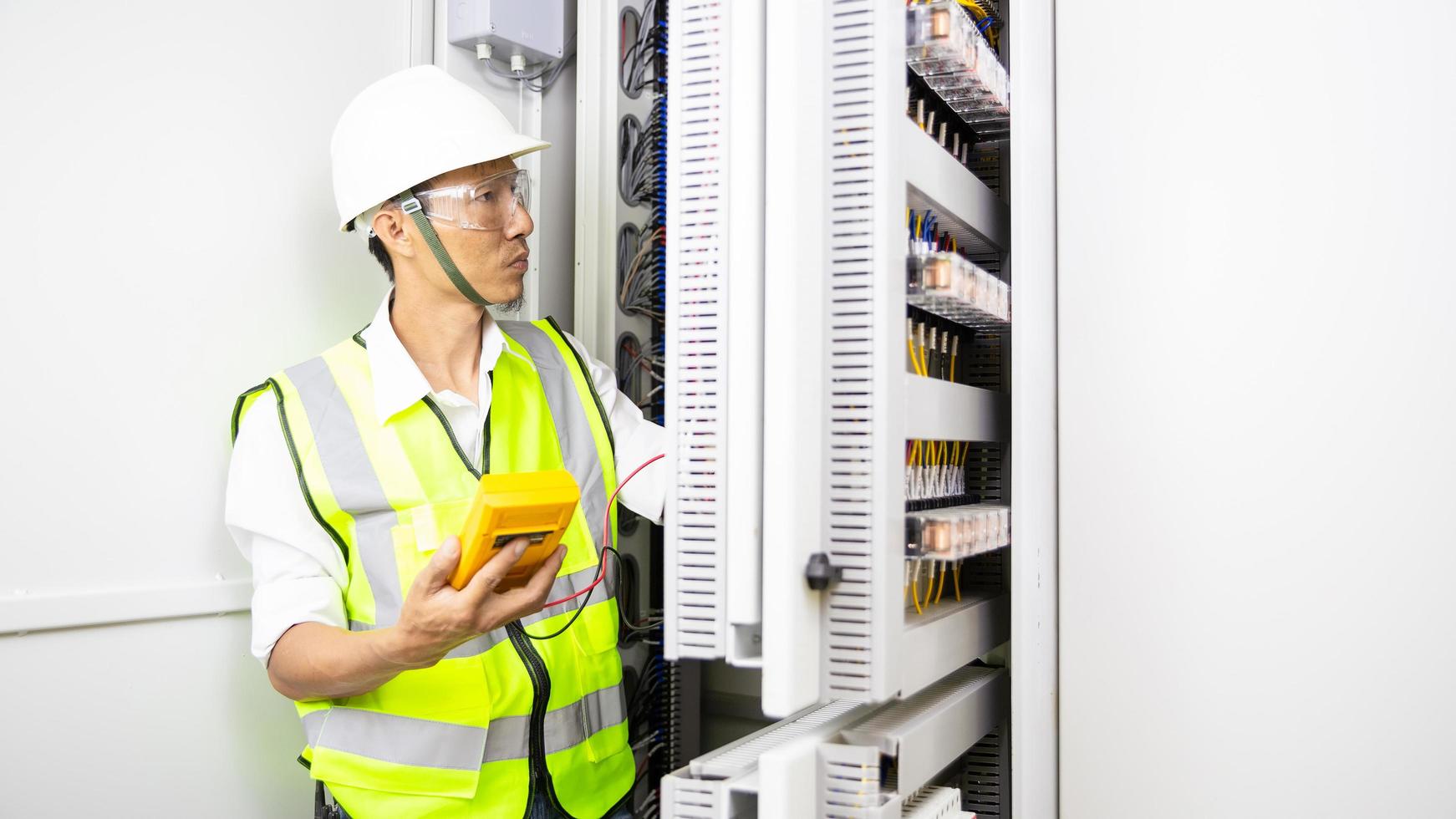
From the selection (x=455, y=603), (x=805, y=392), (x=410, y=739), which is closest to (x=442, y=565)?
(x=455, y=603)

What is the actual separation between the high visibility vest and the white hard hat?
26 centimetres

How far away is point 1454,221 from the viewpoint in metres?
1.19

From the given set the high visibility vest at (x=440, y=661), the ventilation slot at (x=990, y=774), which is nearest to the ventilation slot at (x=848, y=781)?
the ventilation slot at (x=990, y=774)

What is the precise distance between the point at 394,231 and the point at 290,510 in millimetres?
508

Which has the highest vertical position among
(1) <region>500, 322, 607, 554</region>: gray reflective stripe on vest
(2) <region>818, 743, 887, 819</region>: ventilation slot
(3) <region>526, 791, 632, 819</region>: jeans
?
(1) <region>500, 322, 607, 554</region>: gray reflective stripe on vest

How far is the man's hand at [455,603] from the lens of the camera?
4.05ft

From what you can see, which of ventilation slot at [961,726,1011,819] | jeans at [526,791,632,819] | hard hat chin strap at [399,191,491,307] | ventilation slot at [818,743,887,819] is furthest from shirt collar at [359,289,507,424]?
ventilation slot at [961,726,1011,819]

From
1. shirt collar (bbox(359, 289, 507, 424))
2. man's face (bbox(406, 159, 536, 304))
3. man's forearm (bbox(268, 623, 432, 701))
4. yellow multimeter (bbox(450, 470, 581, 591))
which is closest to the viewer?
yellow multimeter (bbox(450, 470, 581, 591))

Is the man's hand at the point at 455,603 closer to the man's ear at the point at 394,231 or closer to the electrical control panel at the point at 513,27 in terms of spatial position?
the man's ear at the point at 394,231

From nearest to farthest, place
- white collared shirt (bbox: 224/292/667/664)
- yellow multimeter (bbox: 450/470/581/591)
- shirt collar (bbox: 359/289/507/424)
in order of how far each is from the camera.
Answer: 1. yellow multimeter (bbox: 450/470/581/591)
2. white collared shirt (bbox: 224/292/667/664)
3. shirt collar (bbox: 359/289/507/424)

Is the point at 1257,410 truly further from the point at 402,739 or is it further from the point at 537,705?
the point at 402,739

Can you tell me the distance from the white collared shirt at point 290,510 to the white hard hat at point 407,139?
0.22 metres

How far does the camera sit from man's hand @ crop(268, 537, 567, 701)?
124 cm

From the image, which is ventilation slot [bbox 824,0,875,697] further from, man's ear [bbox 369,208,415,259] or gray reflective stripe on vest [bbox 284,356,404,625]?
man's ear [bbox 369,208,415,259]
